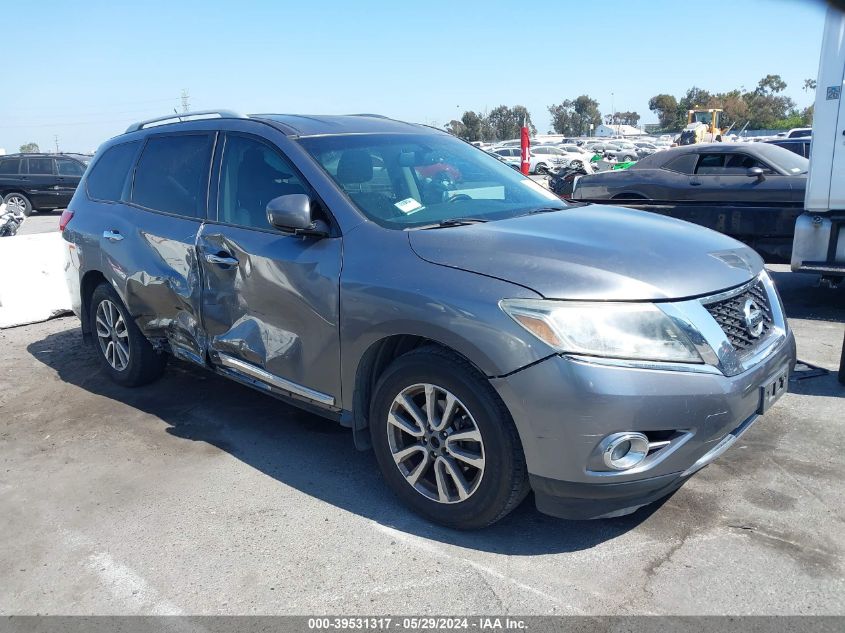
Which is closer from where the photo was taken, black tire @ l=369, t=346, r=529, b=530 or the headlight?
the headlight

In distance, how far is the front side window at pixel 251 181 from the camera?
12.8 ft

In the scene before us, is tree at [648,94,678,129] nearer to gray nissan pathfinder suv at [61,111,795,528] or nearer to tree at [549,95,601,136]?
tree at [549,95,601,136]

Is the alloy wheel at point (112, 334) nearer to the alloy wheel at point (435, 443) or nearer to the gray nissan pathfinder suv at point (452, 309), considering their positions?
the gray nissan pathfinder suv at point (452, 309)

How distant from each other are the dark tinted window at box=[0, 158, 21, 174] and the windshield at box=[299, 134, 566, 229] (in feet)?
61.7


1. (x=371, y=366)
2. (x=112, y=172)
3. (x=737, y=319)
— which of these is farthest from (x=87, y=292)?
(x=737, y=319)

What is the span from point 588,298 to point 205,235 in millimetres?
2376

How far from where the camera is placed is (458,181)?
161 inches

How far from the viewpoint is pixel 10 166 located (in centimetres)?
1952

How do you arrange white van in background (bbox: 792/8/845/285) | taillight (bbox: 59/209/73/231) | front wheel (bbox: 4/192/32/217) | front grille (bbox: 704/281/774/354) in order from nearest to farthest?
front grille (bbox: 704/281/774/354) → taillight (bbox: 59/209/73/231) → white van in background (bbox: 792/8/845/285) → front wheel (bbox: 4/192/32/217)

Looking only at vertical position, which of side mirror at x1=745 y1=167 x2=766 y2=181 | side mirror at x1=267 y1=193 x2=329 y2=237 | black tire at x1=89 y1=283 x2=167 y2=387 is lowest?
black tire at x1=89 y1=283 x2=167 y2=387

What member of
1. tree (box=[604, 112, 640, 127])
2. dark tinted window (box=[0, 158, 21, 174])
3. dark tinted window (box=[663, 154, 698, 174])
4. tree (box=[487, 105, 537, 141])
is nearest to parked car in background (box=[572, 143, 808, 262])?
dark tinted window (box=[663, 154, 698, 174])

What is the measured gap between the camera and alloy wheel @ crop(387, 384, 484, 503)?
3.09 m

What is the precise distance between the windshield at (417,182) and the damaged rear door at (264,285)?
241 millimetres

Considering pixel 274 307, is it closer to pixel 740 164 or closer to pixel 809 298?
pixel 809 298
